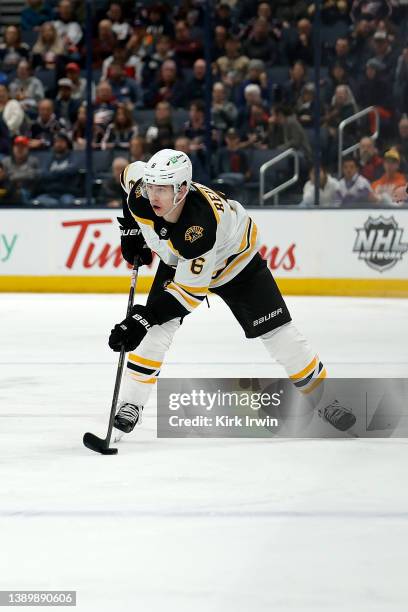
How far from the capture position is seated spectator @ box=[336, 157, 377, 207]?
1148 cm

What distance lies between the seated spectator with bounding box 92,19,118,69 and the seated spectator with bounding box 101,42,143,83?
0.05 meters

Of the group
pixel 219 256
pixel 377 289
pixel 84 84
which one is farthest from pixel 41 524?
pixel 84 84

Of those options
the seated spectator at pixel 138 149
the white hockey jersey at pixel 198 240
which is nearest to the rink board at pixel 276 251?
the seated spectator at pixel 138 149

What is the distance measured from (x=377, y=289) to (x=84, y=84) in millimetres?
3630

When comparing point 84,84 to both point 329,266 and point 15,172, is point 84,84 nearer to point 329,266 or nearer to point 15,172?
point 15,172

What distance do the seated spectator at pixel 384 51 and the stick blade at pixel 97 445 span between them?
301 inches

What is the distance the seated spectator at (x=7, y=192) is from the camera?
39.7ft

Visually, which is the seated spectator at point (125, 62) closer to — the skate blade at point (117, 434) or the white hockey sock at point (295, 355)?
the white hockey sock at point (295, 355)

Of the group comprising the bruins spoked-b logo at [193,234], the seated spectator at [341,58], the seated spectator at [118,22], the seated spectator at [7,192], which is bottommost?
the seated spectator at [7,192]

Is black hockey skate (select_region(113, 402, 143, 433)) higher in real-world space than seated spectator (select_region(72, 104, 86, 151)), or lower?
higher

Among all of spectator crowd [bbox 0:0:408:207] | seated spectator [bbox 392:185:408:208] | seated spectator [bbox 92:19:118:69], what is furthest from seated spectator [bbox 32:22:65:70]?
seated spectator [bbox 392:185:408:208]

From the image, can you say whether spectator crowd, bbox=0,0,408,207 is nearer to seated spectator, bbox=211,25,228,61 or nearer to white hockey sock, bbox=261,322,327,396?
seated spectator, bbox=211,25,228,61

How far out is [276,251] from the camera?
38.2ft

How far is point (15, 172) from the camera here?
12.2 metres
